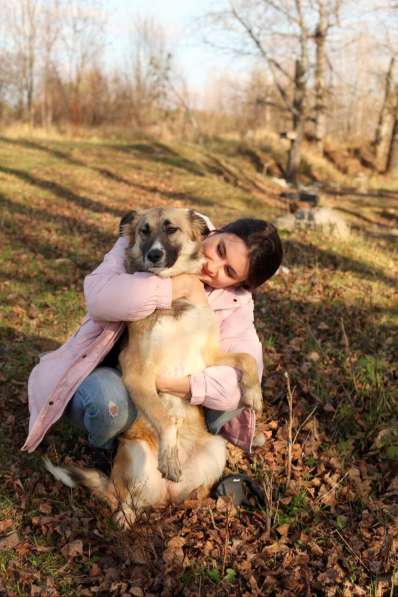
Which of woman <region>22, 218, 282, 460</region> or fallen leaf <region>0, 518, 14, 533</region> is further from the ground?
woman <region>22, 218, 282, 460</region>

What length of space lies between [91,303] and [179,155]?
51.5 ft

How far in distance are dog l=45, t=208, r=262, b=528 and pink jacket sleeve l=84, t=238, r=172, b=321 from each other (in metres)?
0.10

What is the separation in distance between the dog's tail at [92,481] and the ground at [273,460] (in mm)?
80

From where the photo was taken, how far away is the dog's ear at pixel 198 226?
3.06 m

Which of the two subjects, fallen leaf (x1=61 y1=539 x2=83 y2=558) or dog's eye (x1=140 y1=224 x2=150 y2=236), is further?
dog's eye (x1=140 y1=224 x2=150 y2=236)

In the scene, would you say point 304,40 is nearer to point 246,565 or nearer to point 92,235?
point 92,235

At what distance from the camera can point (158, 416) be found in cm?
265

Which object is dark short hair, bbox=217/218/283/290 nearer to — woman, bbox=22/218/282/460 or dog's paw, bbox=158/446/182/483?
woman, bbox=22/218/282/460

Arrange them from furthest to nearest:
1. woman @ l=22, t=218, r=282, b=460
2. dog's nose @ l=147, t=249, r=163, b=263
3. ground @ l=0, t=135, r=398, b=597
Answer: dog's nose @ l=147, t=249, r=163, b=263, woman @ l=22, t=218, r=282, b=460, ground @ l=0, t=135, r=398, b=597

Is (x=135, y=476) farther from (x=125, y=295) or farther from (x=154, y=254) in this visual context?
(x=154, y=254)

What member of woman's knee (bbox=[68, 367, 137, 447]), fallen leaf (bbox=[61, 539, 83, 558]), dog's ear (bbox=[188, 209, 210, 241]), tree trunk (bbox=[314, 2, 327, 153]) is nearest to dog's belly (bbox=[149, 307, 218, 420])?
woman's knee (bbox=[68, 367, 137, 447])

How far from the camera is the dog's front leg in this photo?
8.45 feet

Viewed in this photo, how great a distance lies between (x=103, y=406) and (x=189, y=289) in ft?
2.47

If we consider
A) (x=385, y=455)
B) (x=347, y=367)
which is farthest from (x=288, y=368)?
(x=385, y=455)
